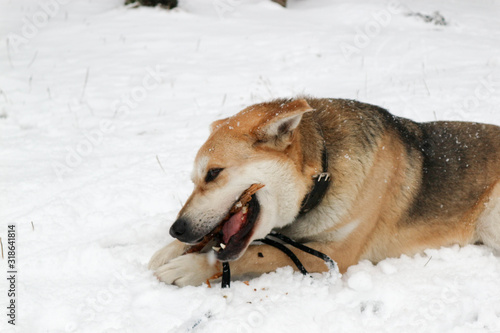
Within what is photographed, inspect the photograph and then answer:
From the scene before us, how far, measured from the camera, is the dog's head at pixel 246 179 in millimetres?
2688

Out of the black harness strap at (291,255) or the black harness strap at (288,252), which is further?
the black harness strap at (288,252)

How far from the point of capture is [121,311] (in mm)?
2512

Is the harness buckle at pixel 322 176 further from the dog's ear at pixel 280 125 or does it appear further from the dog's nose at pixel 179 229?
the dog's nose at pixel 179 229

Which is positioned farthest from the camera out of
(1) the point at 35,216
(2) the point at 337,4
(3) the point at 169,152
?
(2) the point at 337,4

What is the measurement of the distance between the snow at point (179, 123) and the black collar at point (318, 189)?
47 centimetres

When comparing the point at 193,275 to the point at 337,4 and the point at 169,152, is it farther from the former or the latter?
the point at 337,4

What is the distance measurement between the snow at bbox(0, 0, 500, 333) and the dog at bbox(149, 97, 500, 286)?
16 centimetres

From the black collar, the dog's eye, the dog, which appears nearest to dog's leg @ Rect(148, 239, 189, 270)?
the dog

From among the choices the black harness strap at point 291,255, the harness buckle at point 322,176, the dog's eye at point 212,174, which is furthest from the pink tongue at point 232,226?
the harness buckle at point 322,176

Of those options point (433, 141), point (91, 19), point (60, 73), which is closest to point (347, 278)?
point (433, 141)

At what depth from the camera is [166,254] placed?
2.96 metres

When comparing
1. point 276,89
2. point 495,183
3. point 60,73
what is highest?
point 495,183

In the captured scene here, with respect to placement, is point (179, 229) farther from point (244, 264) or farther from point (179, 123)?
point (179, 123)

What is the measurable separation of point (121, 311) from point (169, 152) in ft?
7.72
